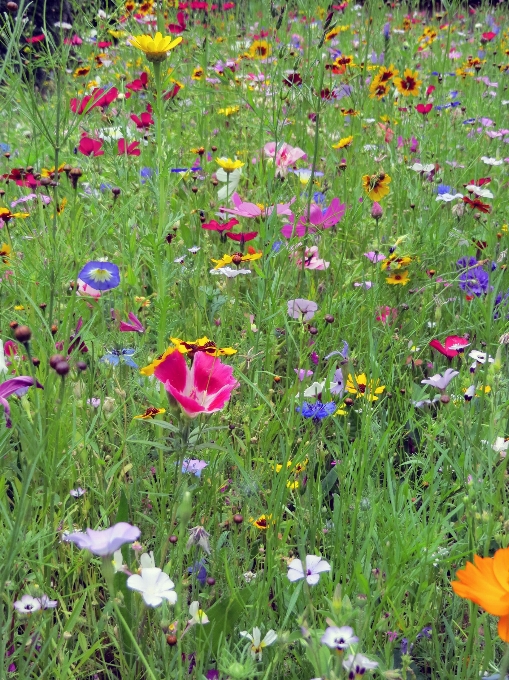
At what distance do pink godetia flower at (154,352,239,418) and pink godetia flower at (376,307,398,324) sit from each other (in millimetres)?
655

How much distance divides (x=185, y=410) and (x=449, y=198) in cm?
119

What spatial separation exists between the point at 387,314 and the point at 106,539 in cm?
101

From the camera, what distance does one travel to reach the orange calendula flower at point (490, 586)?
1.69ft

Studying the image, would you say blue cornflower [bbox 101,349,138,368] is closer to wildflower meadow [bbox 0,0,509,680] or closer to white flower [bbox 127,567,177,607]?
wildflower meadow [bbox 0,0,509,680]

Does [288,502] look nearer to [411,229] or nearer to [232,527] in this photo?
[232,527]

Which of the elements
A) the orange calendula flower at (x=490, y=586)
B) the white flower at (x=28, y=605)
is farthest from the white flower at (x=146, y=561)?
the orange calendula flower at (x=490, y=586)

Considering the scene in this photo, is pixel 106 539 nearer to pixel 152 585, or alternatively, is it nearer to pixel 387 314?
pixel 152 585

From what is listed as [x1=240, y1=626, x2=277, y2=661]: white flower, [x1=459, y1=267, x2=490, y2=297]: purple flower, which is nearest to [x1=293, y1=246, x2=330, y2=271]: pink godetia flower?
[x1=459, y1=267, x2=490, y2=297]: purple flower

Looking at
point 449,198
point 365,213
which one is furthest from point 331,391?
point 365,213

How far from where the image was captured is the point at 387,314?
4.98ft

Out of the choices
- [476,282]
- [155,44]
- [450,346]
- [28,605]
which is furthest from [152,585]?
[476,282]

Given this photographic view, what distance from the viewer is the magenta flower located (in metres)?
0.61

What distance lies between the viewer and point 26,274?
1438mm

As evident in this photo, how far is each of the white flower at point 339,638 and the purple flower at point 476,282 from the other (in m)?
1.09
